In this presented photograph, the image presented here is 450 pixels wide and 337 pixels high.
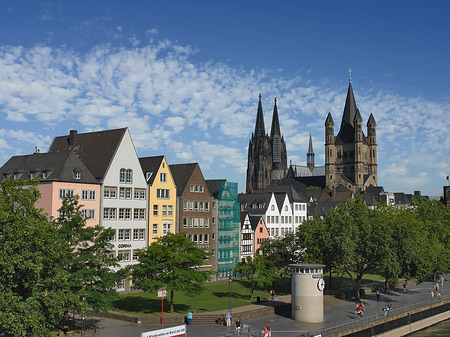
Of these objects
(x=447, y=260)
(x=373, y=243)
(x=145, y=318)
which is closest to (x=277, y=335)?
(x=145, y=318)

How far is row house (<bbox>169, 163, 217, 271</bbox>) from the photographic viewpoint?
73.2 metres

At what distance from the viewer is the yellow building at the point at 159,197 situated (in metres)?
68.6

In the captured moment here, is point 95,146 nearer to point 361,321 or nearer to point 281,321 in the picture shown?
point 281,321

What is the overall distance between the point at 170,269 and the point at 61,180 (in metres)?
18.4

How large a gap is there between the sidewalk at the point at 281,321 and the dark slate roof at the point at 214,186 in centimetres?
2558

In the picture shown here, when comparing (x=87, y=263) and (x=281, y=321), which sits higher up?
(x=87, y=263)

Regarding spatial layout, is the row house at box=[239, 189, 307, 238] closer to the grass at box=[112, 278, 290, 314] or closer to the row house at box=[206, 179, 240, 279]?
the row house at box=[206, 179, 240, 279]

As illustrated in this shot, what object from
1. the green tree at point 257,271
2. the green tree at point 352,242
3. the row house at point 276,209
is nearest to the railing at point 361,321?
the green tree at point 352,242

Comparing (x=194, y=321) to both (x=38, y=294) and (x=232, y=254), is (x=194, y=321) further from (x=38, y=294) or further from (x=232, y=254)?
(x=232, y=254)

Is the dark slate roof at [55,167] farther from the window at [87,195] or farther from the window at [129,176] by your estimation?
the window at [129,176]

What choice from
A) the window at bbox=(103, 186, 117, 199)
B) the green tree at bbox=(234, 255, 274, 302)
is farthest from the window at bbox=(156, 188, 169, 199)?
the green tree at bbox=(234, 255, 274, 302)

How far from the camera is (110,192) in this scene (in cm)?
6384

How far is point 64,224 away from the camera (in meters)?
41.5

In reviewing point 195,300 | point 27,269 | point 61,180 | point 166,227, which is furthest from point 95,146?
point 27,269
